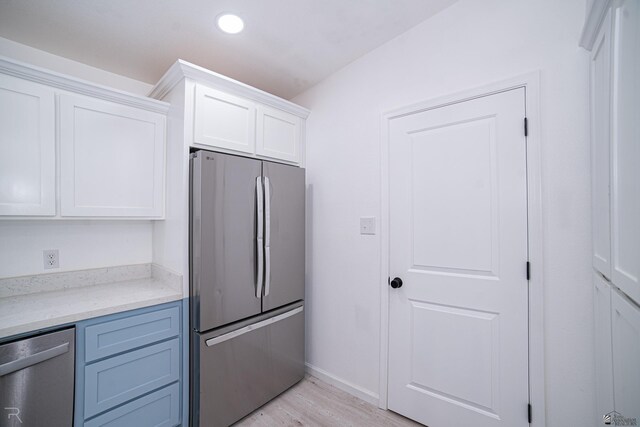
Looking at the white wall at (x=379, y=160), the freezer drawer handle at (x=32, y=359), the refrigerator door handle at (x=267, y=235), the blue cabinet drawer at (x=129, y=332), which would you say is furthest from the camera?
the refrigerator door handle at (x=267, y=235)

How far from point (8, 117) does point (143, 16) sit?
935 millimetres

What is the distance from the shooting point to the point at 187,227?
1.74 m

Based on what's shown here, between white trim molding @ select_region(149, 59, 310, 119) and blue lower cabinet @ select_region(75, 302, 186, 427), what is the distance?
1465 mm

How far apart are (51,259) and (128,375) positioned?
102 centimetres

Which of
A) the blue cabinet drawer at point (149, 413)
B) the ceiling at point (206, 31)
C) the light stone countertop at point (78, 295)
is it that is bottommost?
the blue cabinet drawer at point (149, 413)

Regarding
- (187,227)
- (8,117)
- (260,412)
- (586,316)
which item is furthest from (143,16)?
(586,316)

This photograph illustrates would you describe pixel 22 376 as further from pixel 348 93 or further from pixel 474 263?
pixel 348 93

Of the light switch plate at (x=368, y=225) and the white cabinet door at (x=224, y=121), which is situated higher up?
the white cabinet door at (x=224, y=121)

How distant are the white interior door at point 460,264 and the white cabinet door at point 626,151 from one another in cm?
51

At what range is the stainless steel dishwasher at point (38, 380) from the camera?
118 cm

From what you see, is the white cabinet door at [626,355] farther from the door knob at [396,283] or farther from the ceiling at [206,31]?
the ceiling at [206,31]

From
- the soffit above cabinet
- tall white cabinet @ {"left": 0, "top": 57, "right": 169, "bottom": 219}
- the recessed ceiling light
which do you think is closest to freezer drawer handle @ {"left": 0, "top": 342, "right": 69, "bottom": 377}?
tall white cabinet @ {"left": 0, "top": 57, "right": 169, "bottom": 219}

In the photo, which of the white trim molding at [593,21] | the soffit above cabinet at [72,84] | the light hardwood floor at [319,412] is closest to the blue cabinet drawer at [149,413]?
the light hardwood floor at [319,412]

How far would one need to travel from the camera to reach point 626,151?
2.78 feet
